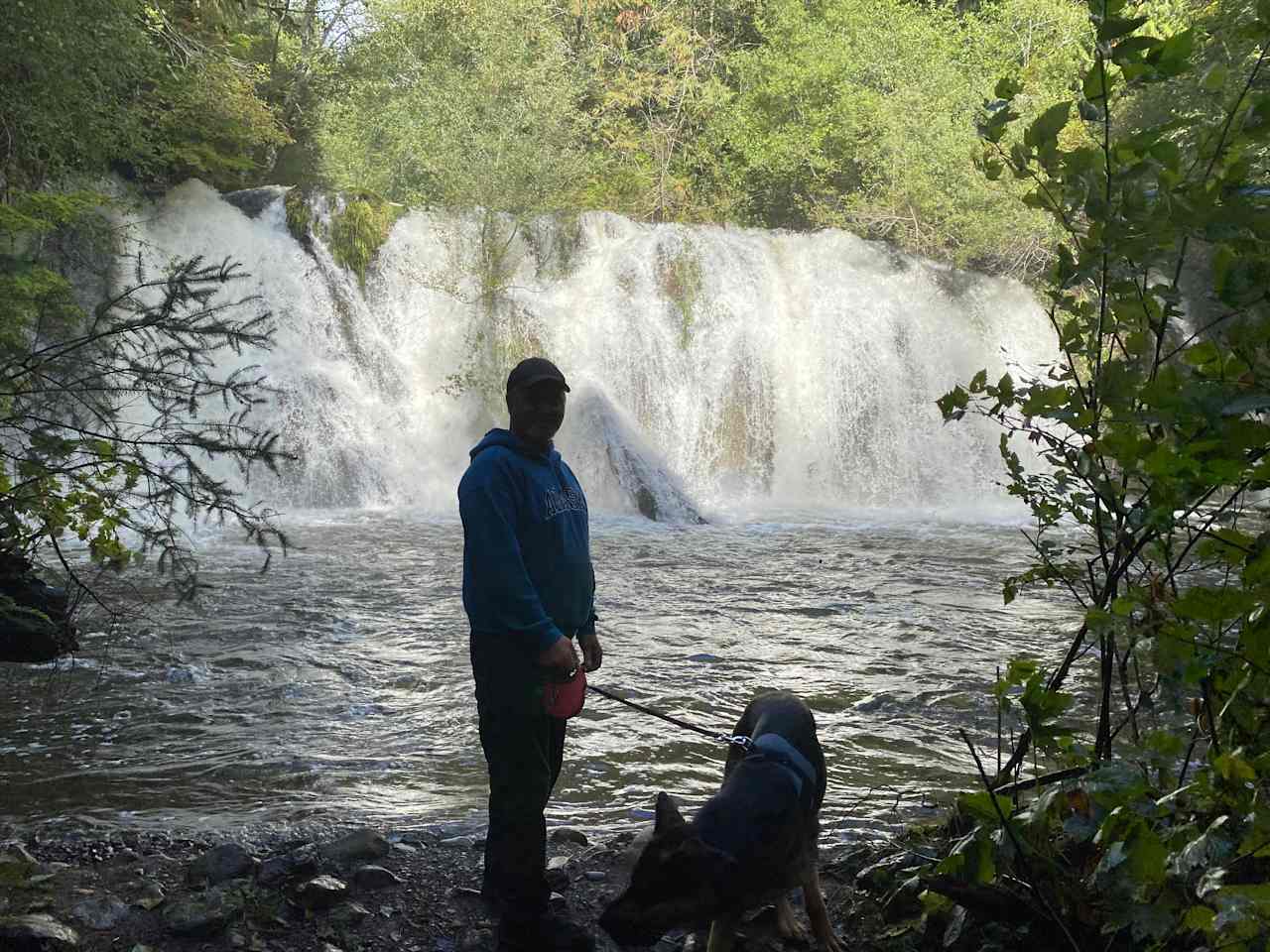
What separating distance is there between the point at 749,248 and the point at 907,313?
3314mm

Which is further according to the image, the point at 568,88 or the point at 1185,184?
the point at 568,88

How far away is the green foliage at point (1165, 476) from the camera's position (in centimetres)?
173

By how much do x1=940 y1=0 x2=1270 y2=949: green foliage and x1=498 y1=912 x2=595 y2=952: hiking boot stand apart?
1252mm

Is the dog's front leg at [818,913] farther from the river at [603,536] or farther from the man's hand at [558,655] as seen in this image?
the river at [603,536]

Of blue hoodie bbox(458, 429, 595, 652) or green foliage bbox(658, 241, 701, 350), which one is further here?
green foliage bbox(658, 241, 701, 350)

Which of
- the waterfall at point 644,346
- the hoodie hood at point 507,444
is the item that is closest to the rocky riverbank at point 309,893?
the hoodie hood at point 507,444

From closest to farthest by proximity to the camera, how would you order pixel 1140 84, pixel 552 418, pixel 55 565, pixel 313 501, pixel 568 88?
1. pixel 1140 84
2. pixel 552 418
3. pixel 55 565
4. pixel 313 501
5. pixel 568 88

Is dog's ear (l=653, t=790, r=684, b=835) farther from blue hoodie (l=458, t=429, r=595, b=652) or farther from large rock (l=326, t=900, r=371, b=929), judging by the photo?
large rock (l=326, t=900, r=371, b=929)

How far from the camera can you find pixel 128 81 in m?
16.2

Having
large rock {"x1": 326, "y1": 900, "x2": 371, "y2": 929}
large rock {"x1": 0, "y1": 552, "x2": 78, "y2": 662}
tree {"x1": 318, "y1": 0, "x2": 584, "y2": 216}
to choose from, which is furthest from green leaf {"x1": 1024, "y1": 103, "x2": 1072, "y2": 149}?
tree {"x1": 318, "y1": 0, "x2": 584, "y2": 216}

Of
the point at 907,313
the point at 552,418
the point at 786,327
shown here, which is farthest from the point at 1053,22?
the point at 552,418

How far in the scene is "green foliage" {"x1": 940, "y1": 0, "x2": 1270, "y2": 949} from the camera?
1729 mm

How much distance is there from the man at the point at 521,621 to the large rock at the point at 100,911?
114cm

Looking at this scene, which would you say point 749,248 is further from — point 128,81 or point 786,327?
point 128,81
